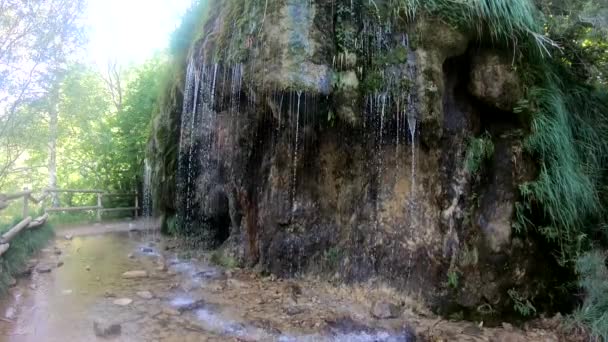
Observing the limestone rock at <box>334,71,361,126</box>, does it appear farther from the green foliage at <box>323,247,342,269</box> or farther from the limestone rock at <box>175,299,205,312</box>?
the limestone rock at <box>175,299,205,312</box>

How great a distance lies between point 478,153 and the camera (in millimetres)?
4660

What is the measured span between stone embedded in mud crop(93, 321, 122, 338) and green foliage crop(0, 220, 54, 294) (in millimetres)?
1566

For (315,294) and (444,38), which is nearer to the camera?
(444,38)

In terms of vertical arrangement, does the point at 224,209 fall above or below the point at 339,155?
below

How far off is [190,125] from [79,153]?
380 inches

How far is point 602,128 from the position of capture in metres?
4.91

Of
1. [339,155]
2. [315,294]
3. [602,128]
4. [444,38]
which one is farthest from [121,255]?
[602,128]

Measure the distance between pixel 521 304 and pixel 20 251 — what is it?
275 inches

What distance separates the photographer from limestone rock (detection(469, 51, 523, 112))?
462 cm

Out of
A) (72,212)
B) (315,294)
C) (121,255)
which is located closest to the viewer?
(315,294)

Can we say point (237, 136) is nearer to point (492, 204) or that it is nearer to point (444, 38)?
point (444, 38)

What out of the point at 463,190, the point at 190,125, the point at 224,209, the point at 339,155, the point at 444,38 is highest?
the point at 444,38

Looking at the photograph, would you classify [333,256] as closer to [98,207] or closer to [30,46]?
[30,46]

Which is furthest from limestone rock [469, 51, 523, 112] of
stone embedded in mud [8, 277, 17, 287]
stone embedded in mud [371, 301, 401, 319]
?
stone embedded in mud [8, 277, 17, 287]
